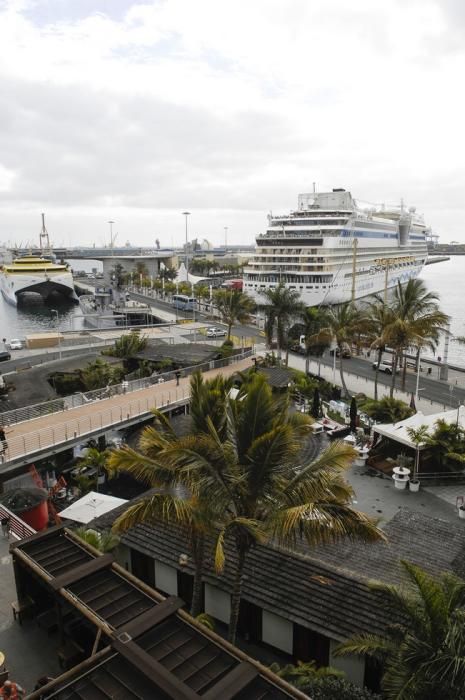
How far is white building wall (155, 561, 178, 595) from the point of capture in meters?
12.4

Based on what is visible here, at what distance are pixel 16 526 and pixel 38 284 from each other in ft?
312

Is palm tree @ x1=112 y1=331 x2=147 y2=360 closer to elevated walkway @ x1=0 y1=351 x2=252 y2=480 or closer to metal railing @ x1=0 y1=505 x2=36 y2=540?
elevated walkway @ x1=0 y1=351 x2=252 y2=480

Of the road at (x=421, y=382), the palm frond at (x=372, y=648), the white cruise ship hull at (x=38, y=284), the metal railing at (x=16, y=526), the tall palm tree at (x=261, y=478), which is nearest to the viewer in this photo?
the palm frond at (x=372, y=648)

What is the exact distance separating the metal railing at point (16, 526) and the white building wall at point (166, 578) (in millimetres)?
3364

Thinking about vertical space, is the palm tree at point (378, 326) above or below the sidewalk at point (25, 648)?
above

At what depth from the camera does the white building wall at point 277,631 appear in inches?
421

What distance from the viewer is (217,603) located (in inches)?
457

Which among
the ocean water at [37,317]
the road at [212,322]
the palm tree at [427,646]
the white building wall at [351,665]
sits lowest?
the ocean water at [37,317]

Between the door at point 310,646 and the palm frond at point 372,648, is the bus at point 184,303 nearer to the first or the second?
the door at point 310,646

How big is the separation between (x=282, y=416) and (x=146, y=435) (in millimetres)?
2796

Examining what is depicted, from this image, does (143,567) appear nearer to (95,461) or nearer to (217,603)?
(217,603)

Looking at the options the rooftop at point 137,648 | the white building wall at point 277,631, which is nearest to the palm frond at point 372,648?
the rooftop at point 137,648

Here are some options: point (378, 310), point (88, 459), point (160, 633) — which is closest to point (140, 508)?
point (160, 633)

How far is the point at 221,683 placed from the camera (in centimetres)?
702
